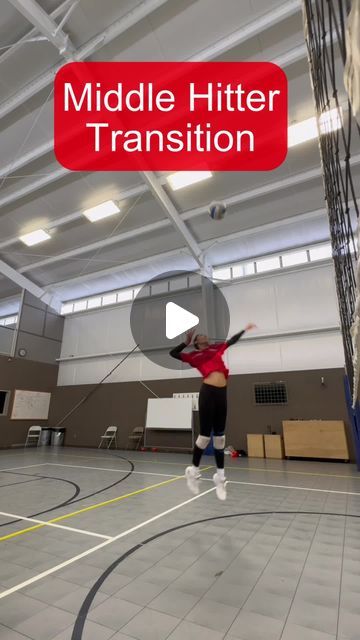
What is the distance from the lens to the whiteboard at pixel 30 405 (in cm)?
1266

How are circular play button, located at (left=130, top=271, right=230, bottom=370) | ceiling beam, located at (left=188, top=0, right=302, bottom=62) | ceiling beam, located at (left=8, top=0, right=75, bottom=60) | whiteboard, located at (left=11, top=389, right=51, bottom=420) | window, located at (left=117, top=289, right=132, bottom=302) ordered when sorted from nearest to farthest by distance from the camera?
ceiling beam, located at (left=8, top=0, right=75, bottom=60)
ceiling beam, located at (left=188, top=0, right=302, bottom=62)
circular play button, located at (left=130, top=271, right=230, bottom=370)
whiteboard, located at (left=11, top=389, right=51, bottom=420)
window, located at (left=117, top=289, right=132, bottom=302)

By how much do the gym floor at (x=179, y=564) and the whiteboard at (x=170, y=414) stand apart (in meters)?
5.32

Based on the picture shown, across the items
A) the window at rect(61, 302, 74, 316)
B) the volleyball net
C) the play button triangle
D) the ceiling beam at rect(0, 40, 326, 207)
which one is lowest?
the volleyball net

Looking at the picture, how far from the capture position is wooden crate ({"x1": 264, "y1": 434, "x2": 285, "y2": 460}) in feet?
29.3

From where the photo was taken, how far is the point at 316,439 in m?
8.48

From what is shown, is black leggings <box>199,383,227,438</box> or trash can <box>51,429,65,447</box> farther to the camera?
trash can <box>51,429,65,447</box>

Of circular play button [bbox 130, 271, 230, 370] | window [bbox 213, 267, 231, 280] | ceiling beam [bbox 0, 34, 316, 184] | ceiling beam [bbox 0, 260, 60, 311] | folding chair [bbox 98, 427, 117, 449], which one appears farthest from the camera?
ceiling beam [bbox 0, 260, 60, 311]

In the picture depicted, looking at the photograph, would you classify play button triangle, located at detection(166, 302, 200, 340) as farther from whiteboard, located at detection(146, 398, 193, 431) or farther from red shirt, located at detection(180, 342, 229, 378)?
red shirt, located at detection(180, 342, 229, 378)

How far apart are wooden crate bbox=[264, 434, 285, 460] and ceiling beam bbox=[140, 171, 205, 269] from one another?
5.96 meters

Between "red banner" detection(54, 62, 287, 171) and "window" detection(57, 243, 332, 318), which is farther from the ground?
"red banner" detection(54, 62, 287, 171)

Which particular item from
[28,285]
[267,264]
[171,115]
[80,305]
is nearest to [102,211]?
[171,115]

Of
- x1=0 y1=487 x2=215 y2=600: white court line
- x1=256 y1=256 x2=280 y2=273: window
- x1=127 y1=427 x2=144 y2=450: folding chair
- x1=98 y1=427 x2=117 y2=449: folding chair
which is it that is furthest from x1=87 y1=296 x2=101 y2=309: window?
x1=0 y1=487 x2=215 y2=600: white court line

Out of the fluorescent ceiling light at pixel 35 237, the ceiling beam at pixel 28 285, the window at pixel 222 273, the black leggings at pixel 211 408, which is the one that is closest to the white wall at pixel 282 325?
the window at pixel 222 273

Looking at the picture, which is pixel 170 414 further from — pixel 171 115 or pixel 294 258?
pixel 171 115
